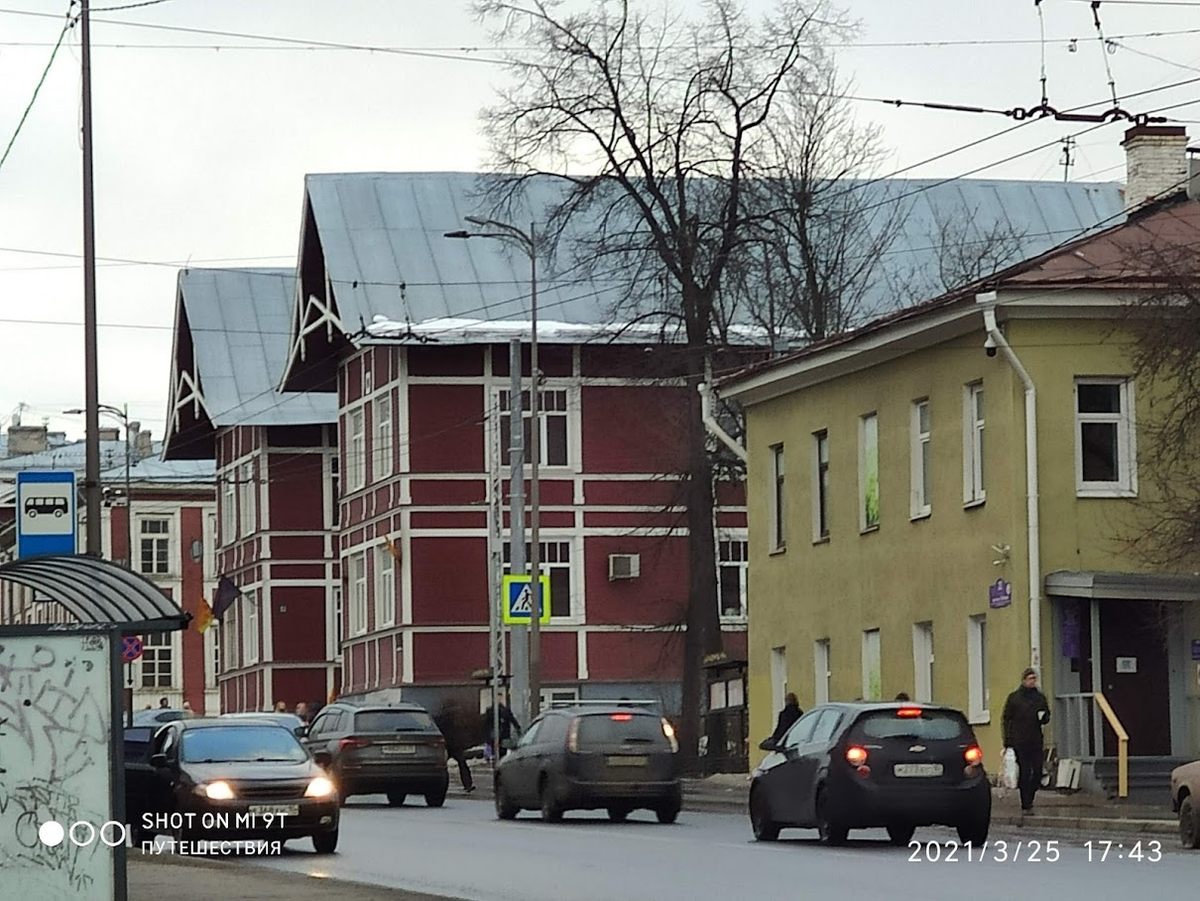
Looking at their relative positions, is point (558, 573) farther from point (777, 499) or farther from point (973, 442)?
point (973, 442)

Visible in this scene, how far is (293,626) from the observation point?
7906 cm

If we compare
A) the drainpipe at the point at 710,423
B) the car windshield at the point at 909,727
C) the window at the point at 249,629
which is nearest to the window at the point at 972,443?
the drainpipe at the point at 710,423

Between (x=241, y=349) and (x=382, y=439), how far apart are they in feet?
47.8

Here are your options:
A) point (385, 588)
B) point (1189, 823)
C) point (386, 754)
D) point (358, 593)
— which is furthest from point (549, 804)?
point (358, 593)

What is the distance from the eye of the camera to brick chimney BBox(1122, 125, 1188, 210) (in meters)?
42.5

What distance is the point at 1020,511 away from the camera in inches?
1436

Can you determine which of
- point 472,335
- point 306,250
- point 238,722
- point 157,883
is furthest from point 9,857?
point 306,250

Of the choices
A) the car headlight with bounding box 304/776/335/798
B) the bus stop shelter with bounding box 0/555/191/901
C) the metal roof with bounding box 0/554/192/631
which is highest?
the metal roof with bounding box 0/554/192/631

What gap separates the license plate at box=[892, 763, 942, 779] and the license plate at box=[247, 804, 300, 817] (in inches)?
243

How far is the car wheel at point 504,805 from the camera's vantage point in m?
34.7

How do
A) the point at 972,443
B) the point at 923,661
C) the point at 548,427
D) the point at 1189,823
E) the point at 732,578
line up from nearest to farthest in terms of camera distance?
the point at 1189,823
the point at 972,443
the point at 923,661
the point at 548,427
the point at 732,578

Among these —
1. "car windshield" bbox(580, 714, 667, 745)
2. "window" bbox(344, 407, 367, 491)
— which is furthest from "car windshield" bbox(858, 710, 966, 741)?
"window" bbox(344, 407, 367, 491)

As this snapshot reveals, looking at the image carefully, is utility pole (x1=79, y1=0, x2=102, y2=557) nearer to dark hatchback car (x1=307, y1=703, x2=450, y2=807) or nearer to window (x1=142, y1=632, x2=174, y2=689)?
dark hatchback car (x1=307, y1=703, x2=450, y2=807)

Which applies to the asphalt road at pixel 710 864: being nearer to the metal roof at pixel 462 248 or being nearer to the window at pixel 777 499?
the window at pixel 777 499
